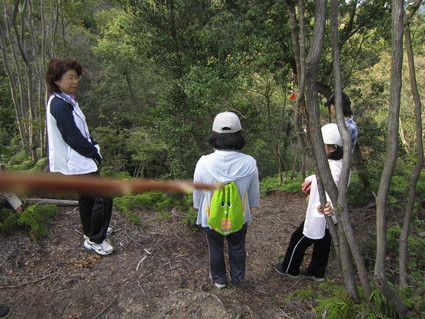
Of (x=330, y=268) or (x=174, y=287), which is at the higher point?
(x=174, y=287)

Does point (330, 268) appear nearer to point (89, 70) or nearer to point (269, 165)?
point (269, 165)

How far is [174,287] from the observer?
112 inches

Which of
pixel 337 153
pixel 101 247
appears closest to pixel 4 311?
pixel 101 247

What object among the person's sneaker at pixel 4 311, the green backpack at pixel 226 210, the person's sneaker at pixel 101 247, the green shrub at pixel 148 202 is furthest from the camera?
the green shrub at pixel 148 202

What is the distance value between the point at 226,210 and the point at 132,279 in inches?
50.6

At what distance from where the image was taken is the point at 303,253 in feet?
10.8

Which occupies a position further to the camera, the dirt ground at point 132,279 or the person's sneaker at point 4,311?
the dirt ground at point 132,279

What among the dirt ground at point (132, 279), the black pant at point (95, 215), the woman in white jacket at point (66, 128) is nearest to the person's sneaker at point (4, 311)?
the dirt ground at point (132, 279)

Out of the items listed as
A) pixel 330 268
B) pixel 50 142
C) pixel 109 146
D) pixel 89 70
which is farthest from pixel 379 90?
pixel 89 70

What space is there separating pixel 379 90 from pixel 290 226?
12.6 ft

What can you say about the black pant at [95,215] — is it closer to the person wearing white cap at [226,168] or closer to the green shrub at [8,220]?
the green shrub at [8,220]

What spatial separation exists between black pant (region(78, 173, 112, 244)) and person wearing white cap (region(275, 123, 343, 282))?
2120 millimetres

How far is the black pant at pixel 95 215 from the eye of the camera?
309cm

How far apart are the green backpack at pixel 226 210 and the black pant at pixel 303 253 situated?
1003 millimetres
